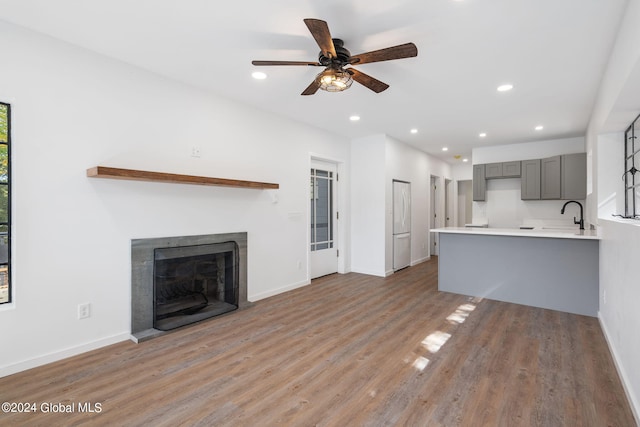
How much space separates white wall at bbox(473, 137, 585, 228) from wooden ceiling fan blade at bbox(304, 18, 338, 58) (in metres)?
5.44

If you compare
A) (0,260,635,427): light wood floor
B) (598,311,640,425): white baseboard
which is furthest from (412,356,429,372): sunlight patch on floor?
(598,311,640,425): white baseboard

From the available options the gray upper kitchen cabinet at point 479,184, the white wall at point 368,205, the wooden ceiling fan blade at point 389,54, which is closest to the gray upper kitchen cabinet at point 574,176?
the gray upper kitchen cabinet at point 479,184

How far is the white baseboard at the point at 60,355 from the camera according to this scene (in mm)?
2342

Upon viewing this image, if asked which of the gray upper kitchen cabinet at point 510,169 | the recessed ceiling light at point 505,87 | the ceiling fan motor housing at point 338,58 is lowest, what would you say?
the gray upper kitchen cabinet at point 510,169

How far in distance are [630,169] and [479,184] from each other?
3.60 metres

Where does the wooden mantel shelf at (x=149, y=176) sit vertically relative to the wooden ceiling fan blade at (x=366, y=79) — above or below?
below

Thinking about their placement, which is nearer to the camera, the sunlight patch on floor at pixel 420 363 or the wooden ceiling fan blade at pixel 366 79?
the sunlight patch on floor at pixel 420 363

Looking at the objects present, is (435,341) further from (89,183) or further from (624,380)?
(89,183)

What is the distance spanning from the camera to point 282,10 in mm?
2178

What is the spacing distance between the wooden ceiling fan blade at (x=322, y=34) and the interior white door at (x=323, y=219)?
10.0 feet

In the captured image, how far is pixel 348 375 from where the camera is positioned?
236cm

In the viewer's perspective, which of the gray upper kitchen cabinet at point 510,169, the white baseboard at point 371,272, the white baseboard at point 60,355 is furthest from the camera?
the gray upper kitchen cabinet at point 510,169

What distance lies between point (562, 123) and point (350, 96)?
11.7 feet

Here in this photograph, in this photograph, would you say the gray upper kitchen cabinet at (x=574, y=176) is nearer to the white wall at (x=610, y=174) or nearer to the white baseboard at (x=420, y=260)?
the white wall at (x=610, y=174)
